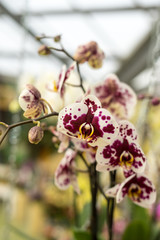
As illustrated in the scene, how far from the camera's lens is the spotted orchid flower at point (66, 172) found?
356 mm

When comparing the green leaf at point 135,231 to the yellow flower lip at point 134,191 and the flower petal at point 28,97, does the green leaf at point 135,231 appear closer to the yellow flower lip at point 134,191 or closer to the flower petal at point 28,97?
the yellow flower lip at point 134,191

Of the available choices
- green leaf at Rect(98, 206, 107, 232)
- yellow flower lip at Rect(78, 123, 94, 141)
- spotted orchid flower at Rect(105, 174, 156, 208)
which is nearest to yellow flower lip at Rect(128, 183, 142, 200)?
spotted orchid flower at Rect(105, 174, 156, 208)

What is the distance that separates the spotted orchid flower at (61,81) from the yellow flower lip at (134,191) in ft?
0.45

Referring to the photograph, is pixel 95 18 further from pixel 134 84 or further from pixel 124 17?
pixel 134 84

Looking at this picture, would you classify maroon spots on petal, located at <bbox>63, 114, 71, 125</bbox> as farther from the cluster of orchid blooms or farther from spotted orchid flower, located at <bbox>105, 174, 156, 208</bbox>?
spotted orchid flower, located at <bbox>105, 174, 156, 208</bbox>

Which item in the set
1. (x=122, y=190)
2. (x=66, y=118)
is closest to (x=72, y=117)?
(x=66, y=118)

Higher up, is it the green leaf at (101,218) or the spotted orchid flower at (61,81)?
the spotted orchid flower at (61,81)

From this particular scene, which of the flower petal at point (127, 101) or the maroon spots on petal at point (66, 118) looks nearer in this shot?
the maroon spots on petal at point (66, 118)

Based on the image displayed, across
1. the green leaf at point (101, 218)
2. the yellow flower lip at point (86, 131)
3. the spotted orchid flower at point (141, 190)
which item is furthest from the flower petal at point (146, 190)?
the green leaf at point (101, 218)

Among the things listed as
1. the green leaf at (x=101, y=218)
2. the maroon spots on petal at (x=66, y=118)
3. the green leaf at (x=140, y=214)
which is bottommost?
the green leaf at (x=101, y=218)

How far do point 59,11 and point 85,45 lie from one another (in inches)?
73.8

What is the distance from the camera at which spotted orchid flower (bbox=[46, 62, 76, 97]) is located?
1.07 feet

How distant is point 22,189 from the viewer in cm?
132

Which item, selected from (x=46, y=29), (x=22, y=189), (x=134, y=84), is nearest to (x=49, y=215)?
(x=22, y=189)
